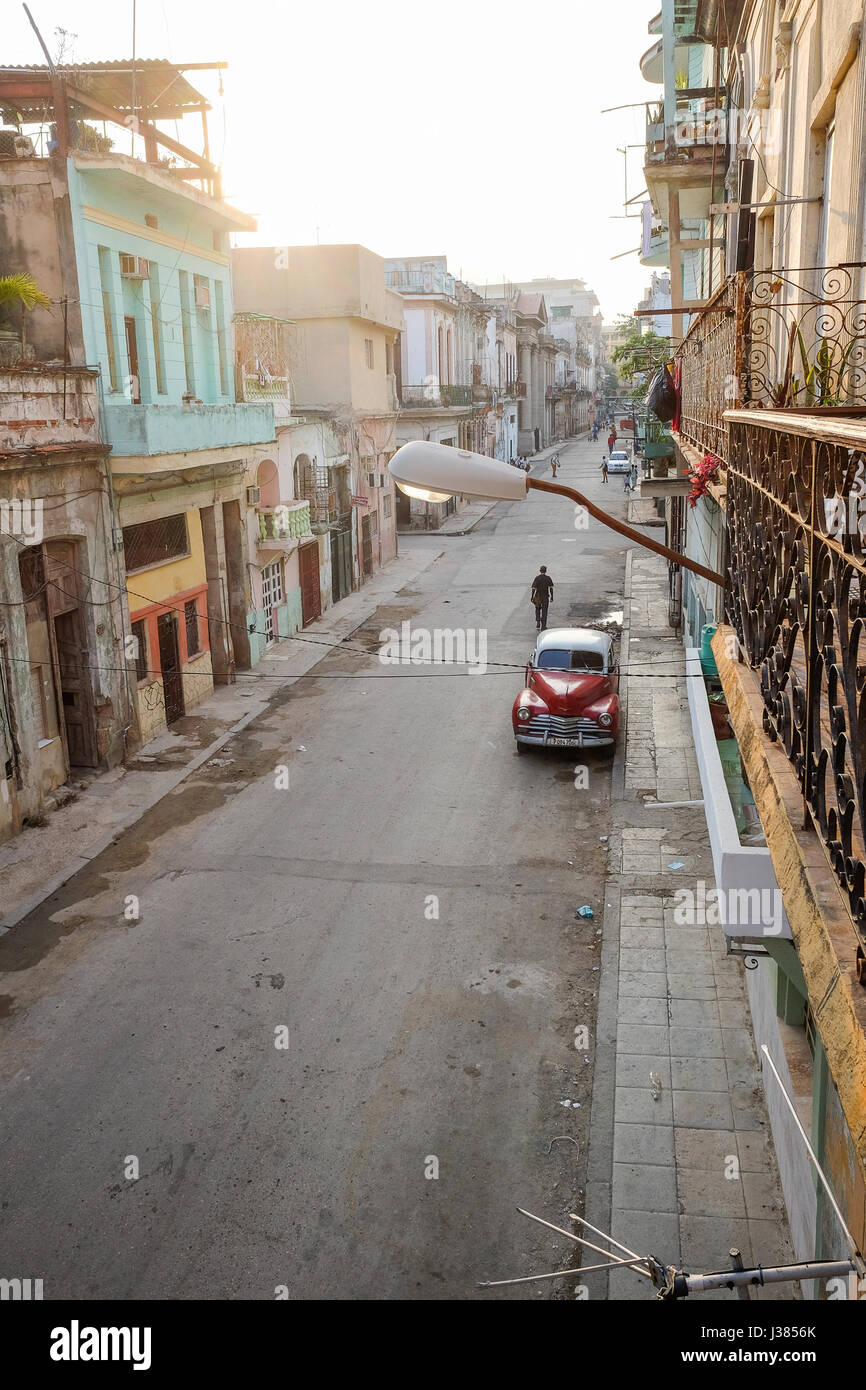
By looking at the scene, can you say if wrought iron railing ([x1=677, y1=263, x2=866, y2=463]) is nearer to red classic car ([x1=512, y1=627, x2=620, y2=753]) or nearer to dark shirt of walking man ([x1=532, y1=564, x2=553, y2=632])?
red classic car ([x1=512, y1=627, x2=620, y2=753])

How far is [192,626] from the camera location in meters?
19.5

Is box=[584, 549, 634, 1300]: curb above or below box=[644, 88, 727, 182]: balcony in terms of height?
below

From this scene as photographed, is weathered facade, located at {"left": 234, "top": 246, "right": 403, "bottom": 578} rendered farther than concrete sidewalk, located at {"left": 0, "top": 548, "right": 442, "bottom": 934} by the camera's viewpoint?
Yes

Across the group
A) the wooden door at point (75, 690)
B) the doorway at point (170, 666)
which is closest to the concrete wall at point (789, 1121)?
the wooden door at point (75, 690)

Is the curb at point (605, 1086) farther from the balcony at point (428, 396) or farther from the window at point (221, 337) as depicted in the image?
the balcony at point (428, 396)

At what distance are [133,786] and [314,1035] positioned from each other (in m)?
7.29

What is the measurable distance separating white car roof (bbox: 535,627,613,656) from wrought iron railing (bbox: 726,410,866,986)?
11.8 meters

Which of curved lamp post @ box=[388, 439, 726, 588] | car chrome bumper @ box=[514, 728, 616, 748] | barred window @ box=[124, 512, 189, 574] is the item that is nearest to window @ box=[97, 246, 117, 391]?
barred window @ box=[124, 512, 189, 574]

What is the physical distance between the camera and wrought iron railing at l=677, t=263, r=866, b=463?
6.22 m

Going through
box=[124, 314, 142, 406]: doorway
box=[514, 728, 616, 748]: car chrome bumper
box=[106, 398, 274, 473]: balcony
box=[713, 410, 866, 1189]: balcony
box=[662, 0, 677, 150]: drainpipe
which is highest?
box=[662, 0, 677, 150]: drainpipe

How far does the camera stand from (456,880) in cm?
1203

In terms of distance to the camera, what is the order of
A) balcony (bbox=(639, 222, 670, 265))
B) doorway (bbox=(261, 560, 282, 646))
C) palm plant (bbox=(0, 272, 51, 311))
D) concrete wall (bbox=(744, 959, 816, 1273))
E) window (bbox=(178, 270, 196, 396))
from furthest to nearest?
1. balcony (bbox=(639, 222, 670, 265))
2. doorway (bbox=(261, 560, 282, 646))
3. window (bbox=(178, 270, 196, 396))
4. palm plant (bbox=(0, 272, 51, 311))
5. concrete wall (bbox=(744, 959, 816, 1273))

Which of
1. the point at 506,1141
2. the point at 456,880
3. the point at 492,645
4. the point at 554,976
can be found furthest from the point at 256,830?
the point at 492,645
